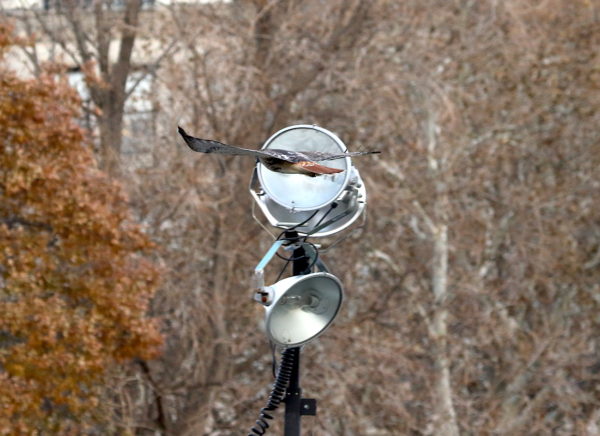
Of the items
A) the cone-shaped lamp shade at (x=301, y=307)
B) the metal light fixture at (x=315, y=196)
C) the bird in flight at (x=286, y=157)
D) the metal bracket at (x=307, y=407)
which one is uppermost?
the bird in flight at (x=286, y=157)

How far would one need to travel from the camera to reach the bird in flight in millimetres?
6191

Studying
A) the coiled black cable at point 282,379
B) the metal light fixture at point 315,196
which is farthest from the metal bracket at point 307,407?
the metal light fixture at point 315,196

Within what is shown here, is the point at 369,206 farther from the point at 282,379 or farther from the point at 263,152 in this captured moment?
the point at 263,152

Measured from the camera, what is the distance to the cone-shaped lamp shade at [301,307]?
613cm

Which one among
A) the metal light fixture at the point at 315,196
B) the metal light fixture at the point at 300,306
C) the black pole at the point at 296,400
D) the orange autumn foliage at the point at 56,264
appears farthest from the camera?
the orange autumn foliage at the point at 56,264

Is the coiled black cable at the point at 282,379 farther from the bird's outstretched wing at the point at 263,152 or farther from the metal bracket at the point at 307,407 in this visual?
the bird's outstretched wing at the point at 263,152

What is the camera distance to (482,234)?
21000mm

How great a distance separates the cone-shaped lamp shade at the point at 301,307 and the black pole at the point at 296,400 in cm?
15

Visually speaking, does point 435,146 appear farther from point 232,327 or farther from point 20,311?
point 20,311

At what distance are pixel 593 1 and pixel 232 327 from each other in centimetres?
1019

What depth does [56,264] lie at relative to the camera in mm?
13461

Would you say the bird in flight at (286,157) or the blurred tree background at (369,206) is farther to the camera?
the blurred tree background at (369,206)

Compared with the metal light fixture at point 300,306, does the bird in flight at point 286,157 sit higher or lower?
higher

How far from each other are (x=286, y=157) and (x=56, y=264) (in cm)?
769
